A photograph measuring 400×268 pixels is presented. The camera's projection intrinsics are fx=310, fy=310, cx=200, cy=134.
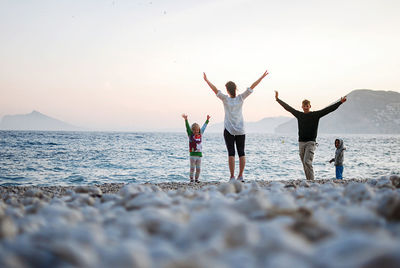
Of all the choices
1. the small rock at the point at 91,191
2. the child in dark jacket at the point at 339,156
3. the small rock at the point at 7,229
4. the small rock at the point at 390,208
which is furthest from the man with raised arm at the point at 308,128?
the small rock at the point at 7,229

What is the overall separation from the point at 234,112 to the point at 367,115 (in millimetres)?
190837

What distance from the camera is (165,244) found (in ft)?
5.44

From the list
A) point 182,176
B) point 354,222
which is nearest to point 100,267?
point 354,222

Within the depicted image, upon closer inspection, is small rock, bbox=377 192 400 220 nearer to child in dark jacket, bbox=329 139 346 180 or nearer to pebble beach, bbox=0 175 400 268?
pebble beach, bbox=0 175 400 268

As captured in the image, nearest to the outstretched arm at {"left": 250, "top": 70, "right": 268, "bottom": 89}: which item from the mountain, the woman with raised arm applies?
the woman with raised arm

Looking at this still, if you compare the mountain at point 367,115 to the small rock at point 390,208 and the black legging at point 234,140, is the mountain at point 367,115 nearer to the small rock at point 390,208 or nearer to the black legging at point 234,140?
the black legging at point 234,140

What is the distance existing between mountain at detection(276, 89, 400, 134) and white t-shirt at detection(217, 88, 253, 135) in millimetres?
175714

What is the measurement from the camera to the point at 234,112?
6.02m

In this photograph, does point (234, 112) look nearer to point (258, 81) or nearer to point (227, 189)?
point (258, 81)

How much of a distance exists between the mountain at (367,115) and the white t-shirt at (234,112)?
17571 centimetres

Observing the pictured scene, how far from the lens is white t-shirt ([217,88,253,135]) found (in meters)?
6.00

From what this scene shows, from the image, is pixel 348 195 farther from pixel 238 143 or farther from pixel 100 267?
pixel 238 143

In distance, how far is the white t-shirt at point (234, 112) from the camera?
6000 millimetres

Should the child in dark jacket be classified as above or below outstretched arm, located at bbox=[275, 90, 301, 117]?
below
